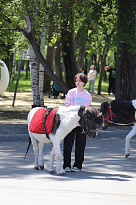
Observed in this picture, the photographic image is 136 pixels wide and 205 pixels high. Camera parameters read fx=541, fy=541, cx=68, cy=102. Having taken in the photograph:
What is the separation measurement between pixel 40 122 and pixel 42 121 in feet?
0.13

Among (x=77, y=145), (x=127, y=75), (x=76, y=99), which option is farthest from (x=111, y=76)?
(x=76, y=99)

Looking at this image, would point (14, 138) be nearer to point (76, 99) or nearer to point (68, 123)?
point (76, 99)

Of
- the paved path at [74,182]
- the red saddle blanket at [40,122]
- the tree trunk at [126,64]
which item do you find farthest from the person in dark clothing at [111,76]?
the red saddle blanket at [40,122]

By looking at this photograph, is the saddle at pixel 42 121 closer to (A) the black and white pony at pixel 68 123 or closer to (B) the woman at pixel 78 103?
(A) the black and white pony at pixel 68 123

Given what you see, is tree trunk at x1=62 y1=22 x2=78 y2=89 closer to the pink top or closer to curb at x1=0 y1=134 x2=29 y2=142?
curb at x1=0 y1=134 x2=29 y2=142

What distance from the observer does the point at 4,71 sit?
28859mm

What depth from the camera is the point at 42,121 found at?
369 inches

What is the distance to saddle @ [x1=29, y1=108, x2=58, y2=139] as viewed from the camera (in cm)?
922

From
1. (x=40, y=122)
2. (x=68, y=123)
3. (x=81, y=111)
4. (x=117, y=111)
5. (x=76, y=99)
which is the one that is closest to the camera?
(x=81, y=111)

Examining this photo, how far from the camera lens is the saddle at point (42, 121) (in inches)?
363

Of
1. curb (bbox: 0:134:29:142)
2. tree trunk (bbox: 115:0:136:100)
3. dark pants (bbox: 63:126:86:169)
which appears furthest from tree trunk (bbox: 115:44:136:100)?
dark pants (bbox: 63:126:86:169)

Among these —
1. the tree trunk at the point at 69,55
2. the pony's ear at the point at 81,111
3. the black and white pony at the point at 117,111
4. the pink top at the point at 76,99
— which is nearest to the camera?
the pony's ear at the point at 81,111

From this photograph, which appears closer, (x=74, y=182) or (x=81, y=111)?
(x=74, y=182)

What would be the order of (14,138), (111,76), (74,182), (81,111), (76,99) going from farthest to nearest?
(111,76) → (14,138) → (76,99) → (81,111) → (74,182)
